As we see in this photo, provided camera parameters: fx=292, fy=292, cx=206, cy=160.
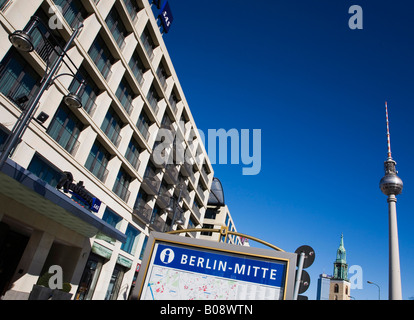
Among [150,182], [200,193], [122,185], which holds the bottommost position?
[122,185]

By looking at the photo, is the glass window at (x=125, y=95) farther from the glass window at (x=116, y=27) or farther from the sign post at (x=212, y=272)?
the sign post at (x=212, y=272)

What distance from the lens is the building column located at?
1482 cm

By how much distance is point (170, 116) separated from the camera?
31703 millimetres

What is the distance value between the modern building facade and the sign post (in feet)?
31.3

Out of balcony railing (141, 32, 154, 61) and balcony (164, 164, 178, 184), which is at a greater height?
balcony railing (141, 32, 154, 61)

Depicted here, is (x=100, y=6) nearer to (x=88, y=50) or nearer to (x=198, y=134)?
(x=88, y=50)

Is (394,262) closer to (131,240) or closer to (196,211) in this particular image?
(196,211)

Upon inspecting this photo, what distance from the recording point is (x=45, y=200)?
13.5 meters

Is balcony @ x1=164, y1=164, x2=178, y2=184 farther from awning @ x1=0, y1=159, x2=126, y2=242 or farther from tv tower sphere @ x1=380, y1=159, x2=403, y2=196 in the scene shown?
tv tower sphere @ x1=380, y1=159, x2=403, y2=196

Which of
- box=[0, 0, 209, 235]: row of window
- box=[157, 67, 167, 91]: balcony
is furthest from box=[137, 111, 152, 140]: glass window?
box=[157, 67, 167, 91]: balcony

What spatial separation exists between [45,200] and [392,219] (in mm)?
48668

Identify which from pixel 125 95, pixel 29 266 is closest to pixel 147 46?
pixel 125 95

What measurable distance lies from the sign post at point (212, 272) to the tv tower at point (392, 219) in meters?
45.7
